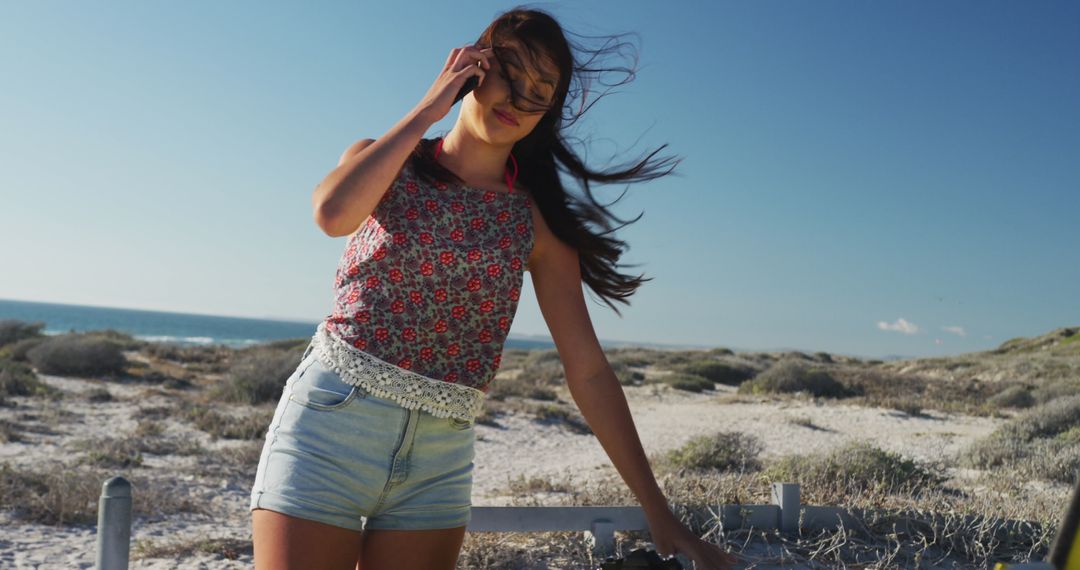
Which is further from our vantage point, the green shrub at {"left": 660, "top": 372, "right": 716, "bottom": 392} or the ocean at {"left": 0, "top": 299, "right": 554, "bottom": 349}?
the ocean at {"left": 0, "top": 299, "right": 554, "bottom": 349}

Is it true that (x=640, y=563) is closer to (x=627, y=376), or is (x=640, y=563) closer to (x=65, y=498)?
(x=65, y=498)

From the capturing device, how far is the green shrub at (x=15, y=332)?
21.4m

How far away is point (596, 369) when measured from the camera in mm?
1945

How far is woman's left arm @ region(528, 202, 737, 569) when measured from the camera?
1.91 metres

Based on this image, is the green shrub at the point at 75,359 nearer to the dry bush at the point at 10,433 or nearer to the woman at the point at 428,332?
the dry bush at the point at 10,433

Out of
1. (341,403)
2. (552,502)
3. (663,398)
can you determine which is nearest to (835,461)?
(552,502)

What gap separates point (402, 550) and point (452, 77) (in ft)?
3.20

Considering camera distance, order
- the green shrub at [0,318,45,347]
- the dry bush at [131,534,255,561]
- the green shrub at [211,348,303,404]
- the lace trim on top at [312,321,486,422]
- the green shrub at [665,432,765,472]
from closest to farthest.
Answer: the lace trim on top at [312,321,486,422], the dry bush at [131,534,255,561], the green shrub at [665,432,765,472], the green shrub at [211,348,303,404], the green shrub at [0,318,45,347]

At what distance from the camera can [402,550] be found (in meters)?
1.68

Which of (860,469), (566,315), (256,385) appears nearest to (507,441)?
(256,385)

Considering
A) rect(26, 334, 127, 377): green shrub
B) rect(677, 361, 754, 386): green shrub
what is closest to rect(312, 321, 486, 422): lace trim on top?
rect(26, 334, 127, 377): green shrub

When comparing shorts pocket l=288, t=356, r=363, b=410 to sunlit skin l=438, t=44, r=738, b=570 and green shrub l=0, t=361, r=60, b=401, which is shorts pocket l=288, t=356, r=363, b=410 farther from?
green shrub l=0, t=361, r=60, b=401

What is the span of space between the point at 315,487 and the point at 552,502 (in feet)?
15.5

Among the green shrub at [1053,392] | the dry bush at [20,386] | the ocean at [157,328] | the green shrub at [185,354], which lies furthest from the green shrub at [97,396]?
the ocean at [157,328]
